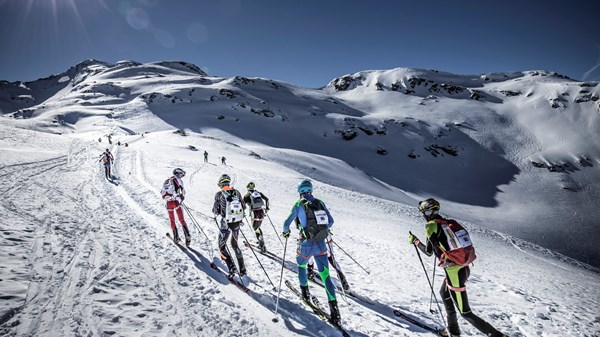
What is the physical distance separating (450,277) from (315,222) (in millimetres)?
2810

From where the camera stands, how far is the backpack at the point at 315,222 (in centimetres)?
610

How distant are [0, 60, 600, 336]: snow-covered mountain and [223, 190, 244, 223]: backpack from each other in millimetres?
1550

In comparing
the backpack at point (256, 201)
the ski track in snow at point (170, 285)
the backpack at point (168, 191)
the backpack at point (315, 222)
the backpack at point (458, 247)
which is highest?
the backpack at point (458, 247)

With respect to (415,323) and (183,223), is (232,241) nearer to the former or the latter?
(183,223)

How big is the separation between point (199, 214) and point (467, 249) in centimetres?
1192

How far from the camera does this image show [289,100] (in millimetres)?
122500

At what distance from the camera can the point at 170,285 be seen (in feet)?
Answer: 20.9

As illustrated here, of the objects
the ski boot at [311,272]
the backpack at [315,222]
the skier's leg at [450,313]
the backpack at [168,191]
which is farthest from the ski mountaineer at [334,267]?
the backpack at [168,191]

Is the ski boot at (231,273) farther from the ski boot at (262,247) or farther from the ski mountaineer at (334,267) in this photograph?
the ski boot at (262,247)

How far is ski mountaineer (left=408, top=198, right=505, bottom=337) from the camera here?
5.11m

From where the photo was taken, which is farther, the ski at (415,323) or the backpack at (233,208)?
the backpack at (233,208)

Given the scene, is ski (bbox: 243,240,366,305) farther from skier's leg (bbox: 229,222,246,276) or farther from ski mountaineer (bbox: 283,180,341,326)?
ski mountaineer (bbox: 283,180,341,326)

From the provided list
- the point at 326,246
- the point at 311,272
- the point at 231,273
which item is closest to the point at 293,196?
the point at 311,272

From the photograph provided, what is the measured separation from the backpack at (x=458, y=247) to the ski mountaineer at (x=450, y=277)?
2.1 inches
